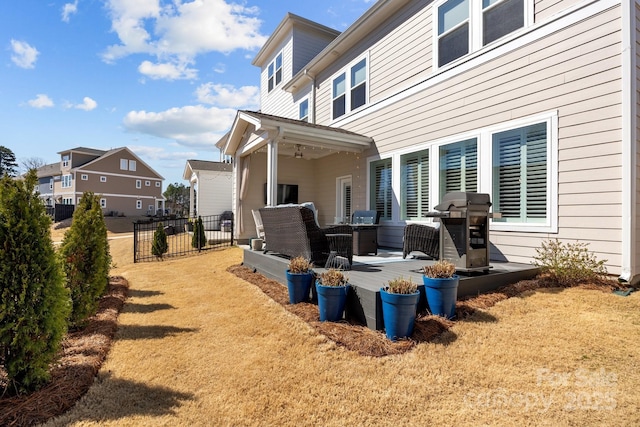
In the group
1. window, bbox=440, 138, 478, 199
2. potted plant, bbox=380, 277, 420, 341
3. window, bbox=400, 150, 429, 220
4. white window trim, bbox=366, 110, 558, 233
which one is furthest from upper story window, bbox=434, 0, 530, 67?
potted plant, bbox=380, 277, 420, 341

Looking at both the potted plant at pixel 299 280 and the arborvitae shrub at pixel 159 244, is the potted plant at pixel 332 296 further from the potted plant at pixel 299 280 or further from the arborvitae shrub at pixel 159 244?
the arborvitae shrub at pixel 159 244

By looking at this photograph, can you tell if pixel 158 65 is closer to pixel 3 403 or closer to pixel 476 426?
pixel 3 403

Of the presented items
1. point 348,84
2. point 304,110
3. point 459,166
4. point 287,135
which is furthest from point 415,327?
point 304,110

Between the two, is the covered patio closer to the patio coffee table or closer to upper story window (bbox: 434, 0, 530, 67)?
the patio coffee table

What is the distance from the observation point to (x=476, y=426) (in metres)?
1.89

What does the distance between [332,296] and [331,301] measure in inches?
2.5

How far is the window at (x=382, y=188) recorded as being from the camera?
319 inches

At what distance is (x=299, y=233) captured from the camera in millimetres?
4910

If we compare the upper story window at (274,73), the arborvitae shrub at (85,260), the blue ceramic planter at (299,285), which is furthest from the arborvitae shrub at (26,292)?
the upper story window at (274,73)

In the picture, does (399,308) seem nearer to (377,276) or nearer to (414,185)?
(377,276)

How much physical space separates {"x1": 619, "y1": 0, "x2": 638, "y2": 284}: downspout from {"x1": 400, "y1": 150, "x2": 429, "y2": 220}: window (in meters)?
3.27

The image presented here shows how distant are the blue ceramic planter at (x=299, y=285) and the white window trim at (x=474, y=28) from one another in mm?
5276

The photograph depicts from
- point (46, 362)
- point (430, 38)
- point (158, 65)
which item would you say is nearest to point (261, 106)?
point (158, 65)

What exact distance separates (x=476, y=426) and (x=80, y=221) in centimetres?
472
